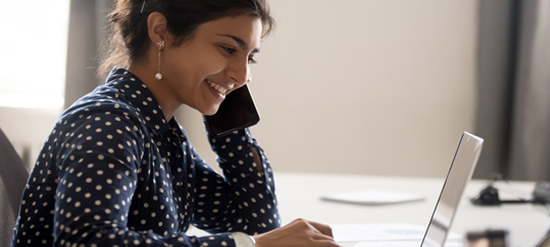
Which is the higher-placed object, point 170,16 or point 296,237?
point 170,16

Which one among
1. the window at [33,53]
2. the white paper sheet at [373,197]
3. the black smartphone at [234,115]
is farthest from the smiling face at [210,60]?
the window at [33,53]

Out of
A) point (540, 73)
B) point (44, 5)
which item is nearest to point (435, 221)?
point (44, 5)

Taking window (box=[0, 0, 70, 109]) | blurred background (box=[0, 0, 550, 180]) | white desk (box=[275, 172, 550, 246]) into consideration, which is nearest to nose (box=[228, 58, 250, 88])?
white desk (box=[275, 172, 550, 246])

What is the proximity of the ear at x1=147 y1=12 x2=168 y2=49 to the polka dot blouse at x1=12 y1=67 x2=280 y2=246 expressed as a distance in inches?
3.5

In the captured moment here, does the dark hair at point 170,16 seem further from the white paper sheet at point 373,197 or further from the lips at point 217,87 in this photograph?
the white paper sheet at point 373,197

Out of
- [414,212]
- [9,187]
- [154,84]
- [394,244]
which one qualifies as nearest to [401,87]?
[414,212]

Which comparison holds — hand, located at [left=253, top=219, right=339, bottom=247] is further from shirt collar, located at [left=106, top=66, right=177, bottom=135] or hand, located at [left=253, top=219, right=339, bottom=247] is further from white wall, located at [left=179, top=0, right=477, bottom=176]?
white wall, located at [left=179, top=0, right=477, bottom=176]

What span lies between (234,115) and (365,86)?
159 cm

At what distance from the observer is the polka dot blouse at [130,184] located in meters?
0.54

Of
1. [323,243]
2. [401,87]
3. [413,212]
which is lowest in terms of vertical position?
[413,212]

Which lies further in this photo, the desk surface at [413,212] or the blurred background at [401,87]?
the blurred background at [401,87]

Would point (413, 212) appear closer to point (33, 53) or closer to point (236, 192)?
point (236, 192)

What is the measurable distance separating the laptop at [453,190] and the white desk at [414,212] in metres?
0.30

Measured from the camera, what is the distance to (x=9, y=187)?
0.80 meters
